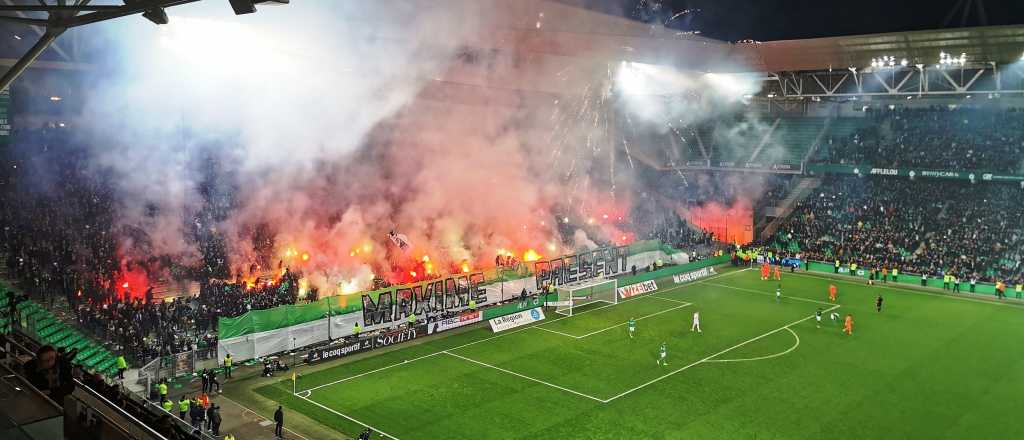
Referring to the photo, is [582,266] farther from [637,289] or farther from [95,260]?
[95,260]

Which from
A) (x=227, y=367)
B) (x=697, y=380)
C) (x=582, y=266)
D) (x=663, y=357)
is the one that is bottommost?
(x=697, y=380)

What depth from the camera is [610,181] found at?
47.3 meters

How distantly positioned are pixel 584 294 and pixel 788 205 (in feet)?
67.8

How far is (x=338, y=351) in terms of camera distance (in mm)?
22906

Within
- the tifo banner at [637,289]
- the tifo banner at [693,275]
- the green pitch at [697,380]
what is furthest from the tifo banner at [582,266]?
the green pitch at [697,380]

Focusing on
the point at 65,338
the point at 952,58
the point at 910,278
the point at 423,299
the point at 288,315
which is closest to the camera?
the point at 65,338

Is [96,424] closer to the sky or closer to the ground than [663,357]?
closer to the sky

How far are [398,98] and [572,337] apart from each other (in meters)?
13.8

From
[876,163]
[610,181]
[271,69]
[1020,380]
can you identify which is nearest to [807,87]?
[876,163]

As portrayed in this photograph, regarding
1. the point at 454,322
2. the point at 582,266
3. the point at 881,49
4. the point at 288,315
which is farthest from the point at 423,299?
the point at 881,49

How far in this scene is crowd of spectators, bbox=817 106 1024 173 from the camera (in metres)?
38.3

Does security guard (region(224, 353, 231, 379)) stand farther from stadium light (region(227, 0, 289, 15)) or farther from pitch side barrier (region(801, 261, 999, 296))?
pitch side barrier (region(801, 261, 999, 296))

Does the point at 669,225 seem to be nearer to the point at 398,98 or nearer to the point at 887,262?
the point at 887,262

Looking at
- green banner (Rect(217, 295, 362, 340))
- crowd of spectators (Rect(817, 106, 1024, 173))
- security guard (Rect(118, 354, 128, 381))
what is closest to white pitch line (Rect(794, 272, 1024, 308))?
crowd of spectators (Rect(817, 106, 1024, 173))
